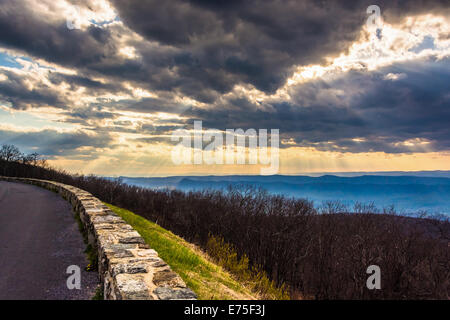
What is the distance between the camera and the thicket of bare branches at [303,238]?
1223cm

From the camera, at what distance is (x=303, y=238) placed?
1554cm

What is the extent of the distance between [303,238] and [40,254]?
12.8 m

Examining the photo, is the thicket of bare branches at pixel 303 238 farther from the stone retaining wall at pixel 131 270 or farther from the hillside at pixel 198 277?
the stone retaining wall at pixel 131 270

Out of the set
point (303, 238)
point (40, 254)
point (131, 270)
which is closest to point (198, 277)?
point (131, 270)

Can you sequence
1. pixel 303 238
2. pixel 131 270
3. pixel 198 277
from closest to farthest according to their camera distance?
pixel 131 270
pixel 198 277
pixel 303 238

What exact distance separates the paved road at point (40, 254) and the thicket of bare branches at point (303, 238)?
749 centimetres

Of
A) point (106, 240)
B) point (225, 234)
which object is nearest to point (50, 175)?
point (225, 234)

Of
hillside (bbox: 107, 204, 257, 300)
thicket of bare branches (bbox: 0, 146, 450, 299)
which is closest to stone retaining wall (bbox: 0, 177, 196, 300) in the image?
hillside (bbox: 107, 204, 257, 300)

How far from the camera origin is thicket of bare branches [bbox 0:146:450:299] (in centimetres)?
1223

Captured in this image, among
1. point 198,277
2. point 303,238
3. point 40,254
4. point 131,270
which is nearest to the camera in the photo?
point 131,270

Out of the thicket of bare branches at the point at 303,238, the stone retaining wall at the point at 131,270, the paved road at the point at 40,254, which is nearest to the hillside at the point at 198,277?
the stone retaining wall at the point at 131,270

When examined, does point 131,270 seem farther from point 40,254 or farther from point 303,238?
point 303,238

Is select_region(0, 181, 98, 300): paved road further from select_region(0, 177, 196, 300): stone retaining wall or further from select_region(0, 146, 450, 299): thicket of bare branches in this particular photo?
select_region(0, 146, 450, 299): thicket of bare branches
